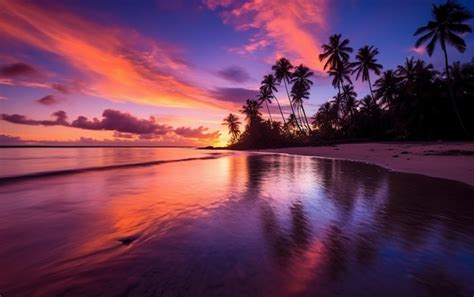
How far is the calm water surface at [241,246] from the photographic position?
2852 millimetres

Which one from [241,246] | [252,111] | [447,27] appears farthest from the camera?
[252,111]

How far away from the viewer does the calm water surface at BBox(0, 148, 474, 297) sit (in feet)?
9.36

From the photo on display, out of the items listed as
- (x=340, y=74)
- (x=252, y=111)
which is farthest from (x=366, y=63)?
(x=252, y=111)

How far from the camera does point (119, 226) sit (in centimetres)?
517

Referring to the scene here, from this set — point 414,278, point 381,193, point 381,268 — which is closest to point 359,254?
point 381,268

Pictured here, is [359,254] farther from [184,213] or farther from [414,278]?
[184,213]

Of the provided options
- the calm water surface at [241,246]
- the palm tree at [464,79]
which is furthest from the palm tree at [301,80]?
the calm water surface at [241,246]

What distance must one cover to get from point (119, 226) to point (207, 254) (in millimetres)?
2442

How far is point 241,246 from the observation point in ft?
13.2

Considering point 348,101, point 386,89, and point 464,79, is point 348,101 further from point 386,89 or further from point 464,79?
point 464,79

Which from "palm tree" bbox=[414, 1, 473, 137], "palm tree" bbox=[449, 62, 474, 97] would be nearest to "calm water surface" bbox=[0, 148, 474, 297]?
"palm tree" bbox=[414, 1, 473, 137]

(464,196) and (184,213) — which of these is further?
(464,196)

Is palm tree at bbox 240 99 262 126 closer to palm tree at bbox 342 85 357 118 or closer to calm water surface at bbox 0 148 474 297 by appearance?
palm tree at bbox 342 85 357 118

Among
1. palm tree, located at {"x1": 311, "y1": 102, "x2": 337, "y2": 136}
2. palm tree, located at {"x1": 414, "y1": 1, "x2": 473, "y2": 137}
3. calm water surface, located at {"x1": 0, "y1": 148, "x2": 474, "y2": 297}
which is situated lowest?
calm water surface, located at {"x1": 0, "y1": 148, "x2": 474, "y2": 297}
